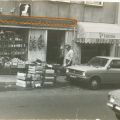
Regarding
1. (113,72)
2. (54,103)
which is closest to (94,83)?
(113,72)

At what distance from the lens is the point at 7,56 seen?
913 inches

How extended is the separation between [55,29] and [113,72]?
19.1 ft

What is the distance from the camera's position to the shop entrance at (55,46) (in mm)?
24922

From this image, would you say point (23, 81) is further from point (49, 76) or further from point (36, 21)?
point (36, 21)

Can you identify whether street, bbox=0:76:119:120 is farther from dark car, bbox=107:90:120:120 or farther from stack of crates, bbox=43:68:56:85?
dark car, bbox=107:90:120:120

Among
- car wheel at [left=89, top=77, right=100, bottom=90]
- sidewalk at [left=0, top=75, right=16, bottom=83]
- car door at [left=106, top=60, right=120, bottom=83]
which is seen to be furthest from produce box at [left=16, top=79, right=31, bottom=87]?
car door at [left=106, top=60, right=120, bottom=83]

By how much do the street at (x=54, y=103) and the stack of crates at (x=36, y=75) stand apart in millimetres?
475

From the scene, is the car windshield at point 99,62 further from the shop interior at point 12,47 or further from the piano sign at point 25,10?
the piano sign at point 25,10

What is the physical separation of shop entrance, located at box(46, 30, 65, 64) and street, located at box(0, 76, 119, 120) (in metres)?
5.54

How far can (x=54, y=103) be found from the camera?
1431 cm

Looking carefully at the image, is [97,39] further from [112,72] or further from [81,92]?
[81,92]

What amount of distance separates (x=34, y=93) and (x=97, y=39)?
9.04m

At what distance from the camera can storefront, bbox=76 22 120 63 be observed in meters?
24.5

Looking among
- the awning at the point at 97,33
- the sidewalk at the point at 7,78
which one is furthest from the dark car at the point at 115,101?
the awning at the point at 97,33
